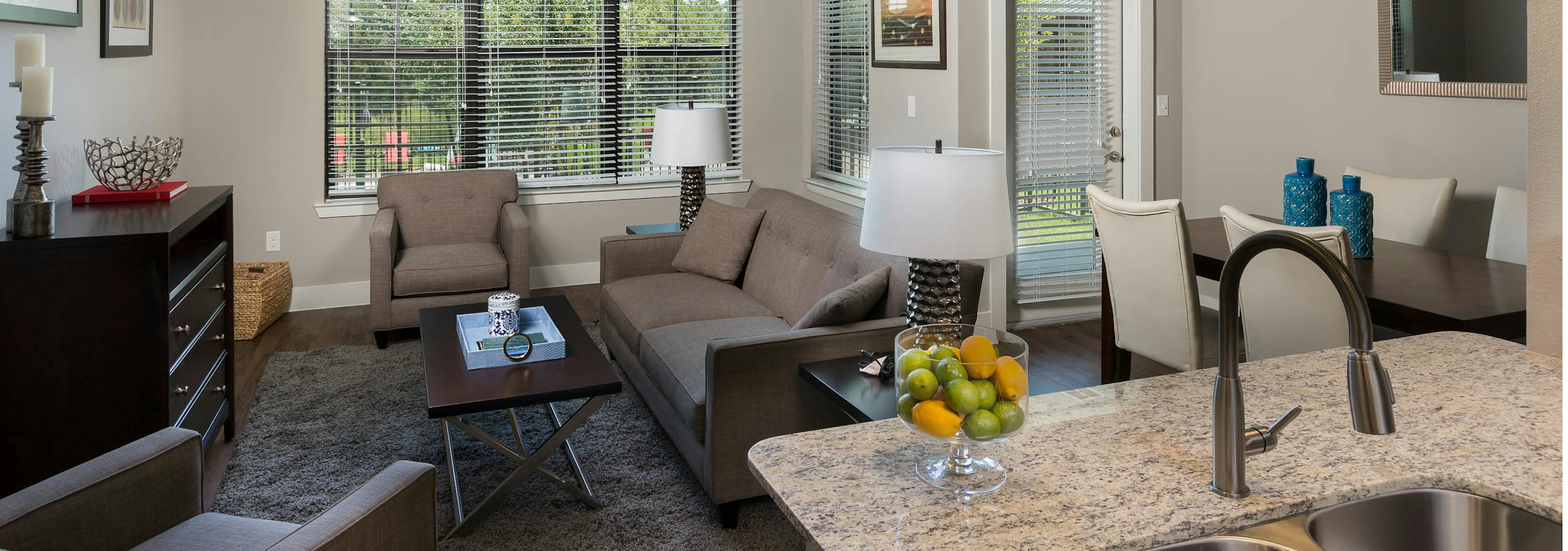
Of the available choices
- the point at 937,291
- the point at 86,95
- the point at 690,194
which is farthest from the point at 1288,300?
the point at 86,95

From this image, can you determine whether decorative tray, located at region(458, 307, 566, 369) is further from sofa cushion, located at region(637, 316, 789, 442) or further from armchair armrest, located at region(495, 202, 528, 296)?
armchair armrest, located at region(495, 202, 528, 296)

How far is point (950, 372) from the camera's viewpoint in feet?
4.29

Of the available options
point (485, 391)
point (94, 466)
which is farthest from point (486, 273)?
point (94, 466)

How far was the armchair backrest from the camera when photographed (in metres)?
5.14

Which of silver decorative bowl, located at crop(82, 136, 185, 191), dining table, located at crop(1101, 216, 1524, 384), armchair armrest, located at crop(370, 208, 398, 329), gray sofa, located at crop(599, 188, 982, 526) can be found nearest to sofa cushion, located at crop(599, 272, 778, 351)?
gray sofa, located at crop(599, 188, 982, 526)

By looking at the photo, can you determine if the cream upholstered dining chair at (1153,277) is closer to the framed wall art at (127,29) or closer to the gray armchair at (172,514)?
the gray armchair at (172,514)

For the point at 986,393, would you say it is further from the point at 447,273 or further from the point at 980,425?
the point at 447,273

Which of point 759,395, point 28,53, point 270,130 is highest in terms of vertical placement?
point 270,130

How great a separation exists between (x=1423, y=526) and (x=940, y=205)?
51.5 inches

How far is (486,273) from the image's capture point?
471 cm

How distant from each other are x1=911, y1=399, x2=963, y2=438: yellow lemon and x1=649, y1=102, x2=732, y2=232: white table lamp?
3.59 m

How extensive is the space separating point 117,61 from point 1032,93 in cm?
367

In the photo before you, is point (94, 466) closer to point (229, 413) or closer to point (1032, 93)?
point (229, 413)

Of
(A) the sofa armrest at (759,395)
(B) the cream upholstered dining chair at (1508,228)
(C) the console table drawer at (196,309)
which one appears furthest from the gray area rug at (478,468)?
(B) the cream upholstered dining chair at (1508,228)
